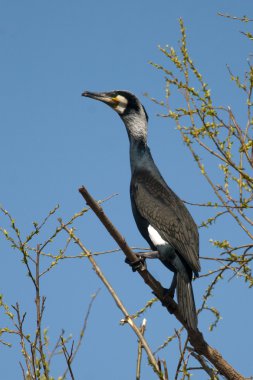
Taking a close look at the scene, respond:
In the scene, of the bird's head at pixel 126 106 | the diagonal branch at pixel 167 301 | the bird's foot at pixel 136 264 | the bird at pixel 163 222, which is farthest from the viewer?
the bird's head at pixel 126 106

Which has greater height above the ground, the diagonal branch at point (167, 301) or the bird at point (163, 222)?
the bird at point (163, 222)

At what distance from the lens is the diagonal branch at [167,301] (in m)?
2.91

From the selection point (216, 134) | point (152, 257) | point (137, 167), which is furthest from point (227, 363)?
point (137, 167)

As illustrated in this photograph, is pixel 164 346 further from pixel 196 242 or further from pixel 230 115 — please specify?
pixel 230 115

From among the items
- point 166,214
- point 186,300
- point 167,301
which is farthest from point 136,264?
point 166,214

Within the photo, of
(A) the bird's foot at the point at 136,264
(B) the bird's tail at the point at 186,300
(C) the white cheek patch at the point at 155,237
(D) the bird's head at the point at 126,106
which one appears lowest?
(B) the bird's tail at the point at 186,300

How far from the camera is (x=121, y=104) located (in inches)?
204

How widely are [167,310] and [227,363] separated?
73 centimetres

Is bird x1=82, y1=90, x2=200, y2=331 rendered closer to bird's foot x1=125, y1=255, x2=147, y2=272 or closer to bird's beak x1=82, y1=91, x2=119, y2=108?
bird's beak x1=82, y1=91, x2=119, y2=108

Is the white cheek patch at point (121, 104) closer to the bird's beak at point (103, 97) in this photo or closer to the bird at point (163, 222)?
the bird's beak at point (103, 97)

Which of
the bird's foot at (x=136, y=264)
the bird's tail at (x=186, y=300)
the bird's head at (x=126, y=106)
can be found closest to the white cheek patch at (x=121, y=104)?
the bird's head at (x=126, y=106)

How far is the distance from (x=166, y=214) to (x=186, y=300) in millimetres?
683

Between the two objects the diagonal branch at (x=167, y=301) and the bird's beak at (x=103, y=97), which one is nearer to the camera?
the diagonal branch at (x=167, y=301)

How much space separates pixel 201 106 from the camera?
11.9 ft
